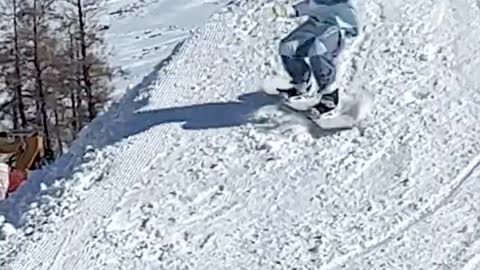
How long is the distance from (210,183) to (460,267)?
2089mm

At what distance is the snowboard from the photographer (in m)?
9.09

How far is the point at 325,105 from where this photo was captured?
9352 millimetres

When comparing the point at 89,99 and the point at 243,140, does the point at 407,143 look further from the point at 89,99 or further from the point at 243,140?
the point at 89,99

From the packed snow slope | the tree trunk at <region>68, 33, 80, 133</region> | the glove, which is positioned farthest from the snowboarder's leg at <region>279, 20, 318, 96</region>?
the tree trunk at <region>68, 33, 80, 133</region>

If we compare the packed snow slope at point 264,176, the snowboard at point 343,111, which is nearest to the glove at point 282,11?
the packed snow slope at point 264,176

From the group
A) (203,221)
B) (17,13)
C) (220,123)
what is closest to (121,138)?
(220,123)

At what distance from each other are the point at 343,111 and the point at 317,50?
1.77 ft

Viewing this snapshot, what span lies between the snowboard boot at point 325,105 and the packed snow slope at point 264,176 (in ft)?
0.60

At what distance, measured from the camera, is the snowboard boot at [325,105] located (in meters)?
9.24

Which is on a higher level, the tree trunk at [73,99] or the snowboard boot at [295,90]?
the snowboard boot at [295,90]

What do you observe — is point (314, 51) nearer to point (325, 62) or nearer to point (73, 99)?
point (325, 62)

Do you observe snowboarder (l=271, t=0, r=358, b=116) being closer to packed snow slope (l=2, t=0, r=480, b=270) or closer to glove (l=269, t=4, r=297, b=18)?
packed snow slope (l=2, t=0, r=480, b=270)

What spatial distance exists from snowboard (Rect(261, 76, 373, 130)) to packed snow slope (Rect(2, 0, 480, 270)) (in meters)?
0.11

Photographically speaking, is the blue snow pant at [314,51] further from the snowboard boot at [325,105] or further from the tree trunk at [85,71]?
the tree trunk at [85,71]
